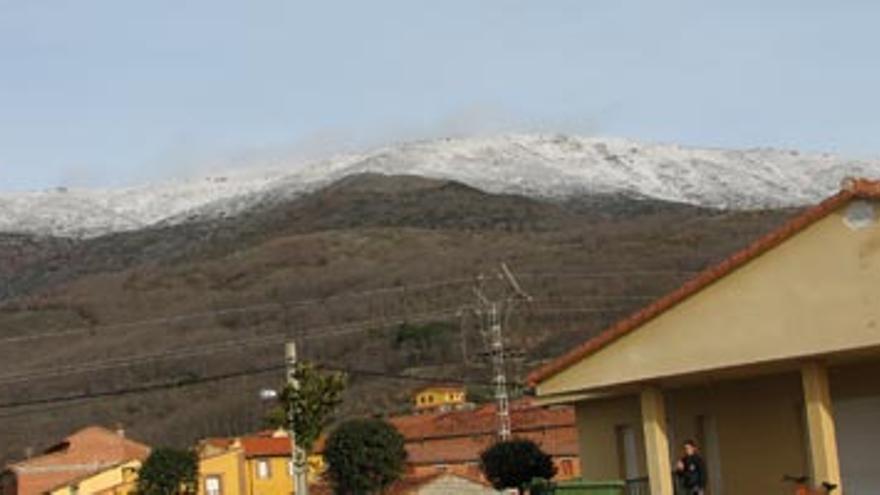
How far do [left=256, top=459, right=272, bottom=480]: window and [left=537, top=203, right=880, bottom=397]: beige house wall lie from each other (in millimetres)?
53930

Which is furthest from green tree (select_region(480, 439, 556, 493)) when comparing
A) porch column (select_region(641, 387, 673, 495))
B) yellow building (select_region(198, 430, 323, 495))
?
yellow building (select_region(198, 430, 323, 495))

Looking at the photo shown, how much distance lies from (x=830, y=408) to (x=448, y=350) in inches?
4219

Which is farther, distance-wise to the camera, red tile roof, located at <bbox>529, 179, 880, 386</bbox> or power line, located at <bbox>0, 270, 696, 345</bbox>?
power line, located at <bbox>0, 270, 696, 345</bbox>

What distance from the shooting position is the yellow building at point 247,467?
7219 centimetres

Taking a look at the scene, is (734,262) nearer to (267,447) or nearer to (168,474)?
(168,474)

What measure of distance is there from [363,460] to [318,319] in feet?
292

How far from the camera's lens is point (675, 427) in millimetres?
25594

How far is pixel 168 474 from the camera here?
6200 centimetres

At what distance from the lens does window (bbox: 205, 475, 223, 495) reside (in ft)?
235

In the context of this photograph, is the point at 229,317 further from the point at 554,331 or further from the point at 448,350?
the point at 554,331

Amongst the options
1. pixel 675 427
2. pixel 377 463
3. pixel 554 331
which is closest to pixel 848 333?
pixel 675 427

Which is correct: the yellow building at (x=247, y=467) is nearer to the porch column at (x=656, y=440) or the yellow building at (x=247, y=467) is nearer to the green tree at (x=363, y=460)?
the green tree at (x=363, y=460)

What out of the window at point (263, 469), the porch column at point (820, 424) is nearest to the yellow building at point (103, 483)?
the window at point (263, 469)

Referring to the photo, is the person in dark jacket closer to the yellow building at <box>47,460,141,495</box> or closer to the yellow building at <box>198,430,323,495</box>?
the yellow building at <box>198,430,323,495</box>
